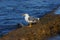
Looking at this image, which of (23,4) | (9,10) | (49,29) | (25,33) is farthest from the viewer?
(23,4)

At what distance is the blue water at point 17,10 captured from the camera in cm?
2178

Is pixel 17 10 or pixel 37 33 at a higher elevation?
pixel 17 10

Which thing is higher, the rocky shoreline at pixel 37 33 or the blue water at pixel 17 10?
the blue water at pixel 17 10

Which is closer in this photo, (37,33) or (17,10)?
(37,33)

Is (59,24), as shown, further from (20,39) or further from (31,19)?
(20,39)

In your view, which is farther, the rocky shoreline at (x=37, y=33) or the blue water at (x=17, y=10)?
the blue water at (x=17, y=10)

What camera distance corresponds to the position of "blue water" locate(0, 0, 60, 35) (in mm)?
21781

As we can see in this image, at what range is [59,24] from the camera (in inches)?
530

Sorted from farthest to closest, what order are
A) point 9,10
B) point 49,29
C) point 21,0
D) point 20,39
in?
point 21,0
point 9,10
point 49,29
point 20,39

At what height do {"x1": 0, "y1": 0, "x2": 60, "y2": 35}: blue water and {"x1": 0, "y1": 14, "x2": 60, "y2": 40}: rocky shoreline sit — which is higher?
{"x1": 0, "y1": 0, "x2": 60, "y2": 35}: blue water

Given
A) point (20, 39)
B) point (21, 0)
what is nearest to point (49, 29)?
point (20, 39)

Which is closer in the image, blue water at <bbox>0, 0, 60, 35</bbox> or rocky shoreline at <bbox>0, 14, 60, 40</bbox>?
rocky shoreline at <bbox>0, 14, 60, 40</bbox>

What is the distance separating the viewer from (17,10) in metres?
27.8

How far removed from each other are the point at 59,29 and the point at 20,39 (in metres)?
2.89
